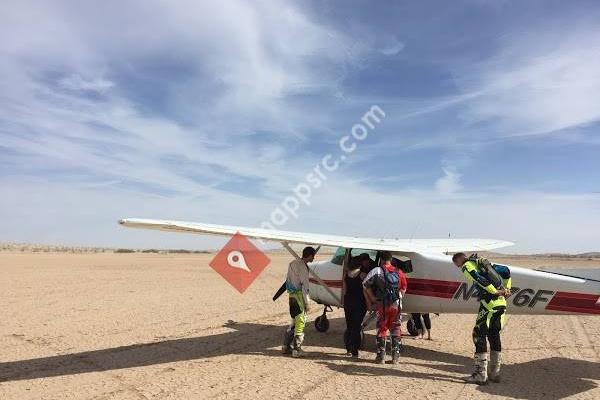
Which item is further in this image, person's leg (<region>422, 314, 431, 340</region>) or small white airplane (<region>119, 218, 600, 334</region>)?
person's leg (<region>422, 314, 431, 340</region>)

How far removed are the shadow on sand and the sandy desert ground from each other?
0.02 meters

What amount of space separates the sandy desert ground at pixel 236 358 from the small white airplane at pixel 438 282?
97 cm

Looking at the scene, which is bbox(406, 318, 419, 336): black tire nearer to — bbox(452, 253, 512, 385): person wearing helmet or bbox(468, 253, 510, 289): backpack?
bbox(452, 253, 512, 385): person wearing helmet

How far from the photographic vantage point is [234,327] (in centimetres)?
1120

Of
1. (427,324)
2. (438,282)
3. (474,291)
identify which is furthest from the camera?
(427,324)

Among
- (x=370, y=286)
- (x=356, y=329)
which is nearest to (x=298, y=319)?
(x=356, y=329)

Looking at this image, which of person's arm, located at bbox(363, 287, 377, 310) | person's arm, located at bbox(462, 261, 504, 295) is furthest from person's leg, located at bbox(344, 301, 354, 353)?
person's arm, located at bbox(462, 261, 504, 295)

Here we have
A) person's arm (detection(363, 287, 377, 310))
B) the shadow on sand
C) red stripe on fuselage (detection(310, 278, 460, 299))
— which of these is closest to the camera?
the shadow on sand

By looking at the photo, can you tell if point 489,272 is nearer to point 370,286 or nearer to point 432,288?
point 370,286

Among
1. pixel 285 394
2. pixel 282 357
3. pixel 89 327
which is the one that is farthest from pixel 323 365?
pixel 89 327

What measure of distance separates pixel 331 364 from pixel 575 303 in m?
4.23

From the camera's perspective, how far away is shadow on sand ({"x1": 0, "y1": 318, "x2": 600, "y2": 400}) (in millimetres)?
6731

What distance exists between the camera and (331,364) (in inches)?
310

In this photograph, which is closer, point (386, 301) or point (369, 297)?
point (386, 301)
